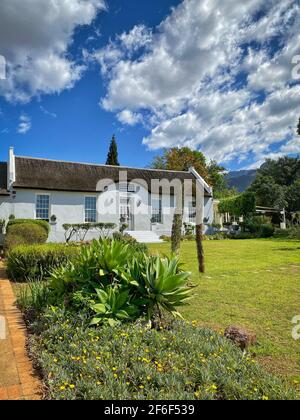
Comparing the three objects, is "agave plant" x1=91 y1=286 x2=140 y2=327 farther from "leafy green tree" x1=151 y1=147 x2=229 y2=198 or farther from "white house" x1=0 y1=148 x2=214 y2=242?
"leafy green tree" x1=151 y1=147 x2=229 y2=198

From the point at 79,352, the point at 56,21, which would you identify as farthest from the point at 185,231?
the point at 79,352

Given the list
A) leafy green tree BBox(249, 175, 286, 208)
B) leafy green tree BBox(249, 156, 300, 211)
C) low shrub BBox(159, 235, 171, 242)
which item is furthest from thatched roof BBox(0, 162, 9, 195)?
leafy green tree BBox(249, 175, 286, 208)

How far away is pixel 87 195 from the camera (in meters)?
23.6

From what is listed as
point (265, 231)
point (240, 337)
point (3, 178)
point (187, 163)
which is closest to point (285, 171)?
point (187, 163)

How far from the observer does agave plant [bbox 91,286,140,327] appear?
4.27 m

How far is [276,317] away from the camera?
5672 mm

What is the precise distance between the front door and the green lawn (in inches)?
553

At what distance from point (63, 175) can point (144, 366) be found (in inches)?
881

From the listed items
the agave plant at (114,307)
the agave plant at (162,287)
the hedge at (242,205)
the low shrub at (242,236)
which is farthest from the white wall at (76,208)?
the agave plant at (162,287)

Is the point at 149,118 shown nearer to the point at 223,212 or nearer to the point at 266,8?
the point at 266,8

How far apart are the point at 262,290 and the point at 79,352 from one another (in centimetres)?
587

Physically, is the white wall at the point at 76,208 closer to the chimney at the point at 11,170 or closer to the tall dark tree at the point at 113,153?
the chimney at the point at 11,170

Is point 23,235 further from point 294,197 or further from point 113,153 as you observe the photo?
point 294,197
